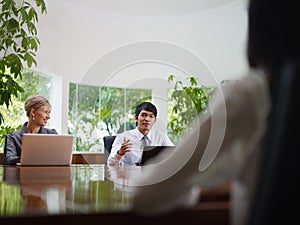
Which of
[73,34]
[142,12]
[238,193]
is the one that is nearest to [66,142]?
[238,193]

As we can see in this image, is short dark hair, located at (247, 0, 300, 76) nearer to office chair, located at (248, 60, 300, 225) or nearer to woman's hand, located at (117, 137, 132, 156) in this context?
office chair, located at (248, 60, 300, 225)

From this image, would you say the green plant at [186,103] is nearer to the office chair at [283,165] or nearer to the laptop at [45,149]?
the laptop at [45,149]

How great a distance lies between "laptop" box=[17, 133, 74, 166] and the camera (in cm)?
277

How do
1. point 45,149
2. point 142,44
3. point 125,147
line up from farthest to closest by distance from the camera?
1. point 142,44
2. point 125,147
3. point 45,149

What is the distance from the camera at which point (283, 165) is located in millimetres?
536

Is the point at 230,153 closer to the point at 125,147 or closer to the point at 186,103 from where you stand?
the point at 125,147

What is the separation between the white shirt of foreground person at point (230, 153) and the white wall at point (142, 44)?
5.18 metres

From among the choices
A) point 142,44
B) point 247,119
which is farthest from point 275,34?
point 142,44

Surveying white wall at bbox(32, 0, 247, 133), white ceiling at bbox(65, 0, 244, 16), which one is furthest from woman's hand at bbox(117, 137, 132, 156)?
white ceiling at bbox(65, 0, 244, 16)

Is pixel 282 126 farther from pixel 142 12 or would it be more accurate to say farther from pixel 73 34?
pixel 142 12

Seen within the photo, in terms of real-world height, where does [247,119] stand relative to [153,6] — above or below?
below

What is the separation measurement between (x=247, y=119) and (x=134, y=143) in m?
3.53

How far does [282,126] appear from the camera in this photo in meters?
0.53

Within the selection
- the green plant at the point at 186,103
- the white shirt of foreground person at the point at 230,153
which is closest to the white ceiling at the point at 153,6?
the green plant at the point at 186,103
